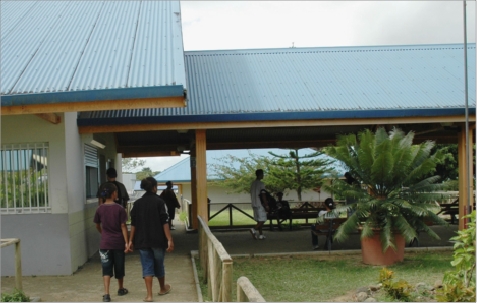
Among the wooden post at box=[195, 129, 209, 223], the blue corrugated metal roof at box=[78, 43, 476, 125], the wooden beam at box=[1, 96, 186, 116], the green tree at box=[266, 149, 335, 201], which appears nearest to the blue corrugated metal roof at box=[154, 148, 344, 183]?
the green tree at box=[266, 149, 335, 201]

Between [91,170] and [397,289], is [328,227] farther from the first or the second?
[91,170]

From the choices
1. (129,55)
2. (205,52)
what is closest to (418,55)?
(205,52)

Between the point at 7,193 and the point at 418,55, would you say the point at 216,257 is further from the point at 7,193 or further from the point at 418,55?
the point at 418,55

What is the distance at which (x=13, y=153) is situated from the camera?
10.2 metres

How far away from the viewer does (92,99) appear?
8.33 m

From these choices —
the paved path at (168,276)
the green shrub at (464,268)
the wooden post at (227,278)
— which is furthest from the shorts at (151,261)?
the green shrub at (464,268)

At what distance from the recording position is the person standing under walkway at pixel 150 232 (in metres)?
8.01

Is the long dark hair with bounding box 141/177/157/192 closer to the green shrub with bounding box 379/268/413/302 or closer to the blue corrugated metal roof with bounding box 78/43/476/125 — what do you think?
the green shrub with bounding box 379/268/413/302

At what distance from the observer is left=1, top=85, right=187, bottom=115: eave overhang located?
8.25 metres

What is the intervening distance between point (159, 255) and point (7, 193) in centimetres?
354

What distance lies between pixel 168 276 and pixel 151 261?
7.06ft

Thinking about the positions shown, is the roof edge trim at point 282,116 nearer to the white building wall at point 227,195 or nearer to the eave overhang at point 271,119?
the eave overhang at point 271,119

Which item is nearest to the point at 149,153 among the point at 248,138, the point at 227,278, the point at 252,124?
the point at 248,138

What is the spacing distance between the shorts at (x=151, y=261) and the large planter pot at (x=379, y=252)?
444cm
